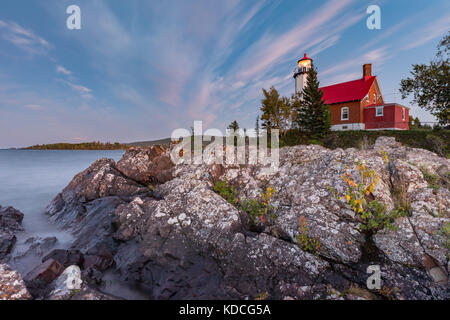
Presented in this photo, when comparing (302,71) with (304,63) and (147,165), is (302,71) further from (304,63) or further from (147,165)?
(147,165)

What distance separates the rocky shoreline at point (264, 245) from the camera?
350 cm

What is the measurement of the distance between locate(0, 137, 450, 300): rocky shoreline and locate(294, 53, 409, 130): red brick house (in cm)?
2513

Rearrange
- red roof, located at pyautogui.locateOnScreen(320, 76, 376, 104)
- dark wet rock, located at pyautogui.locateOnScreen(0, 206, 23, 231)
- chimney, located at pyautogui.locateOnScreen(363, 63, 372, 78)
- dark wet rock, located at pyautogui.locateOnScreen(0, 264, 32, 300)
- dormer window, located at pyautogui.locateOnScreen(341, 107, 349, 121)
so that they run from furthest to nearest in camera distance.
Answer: chimney, located at pyautogui.locateOnScreen(363, 63, 372, 78) < dormer window, located at pyautogui.locateOnScreen(341, 107, 349, 121) < red roof, located at pyautogui.locateOnScreen(320, 76, 376, 104) < dark wet rock, located at pyautogui.locateOnScreen(0, 206, 23, 231) < dark wet rock, located at pyautogui.locateOnScreen(0, 264, 32, 300)

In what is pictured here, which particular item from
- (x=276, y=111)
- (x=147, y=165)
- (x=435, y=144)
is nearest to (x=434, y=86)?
(x=435, y=144)

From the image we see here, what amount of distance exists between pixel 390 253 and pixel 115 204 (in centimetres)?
817

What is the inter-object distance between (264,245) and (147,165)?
6.93 m

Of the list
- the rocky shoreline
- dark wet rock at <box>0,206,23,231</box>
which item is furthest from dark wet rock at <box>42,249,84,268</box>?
dark wet rock at <box>0,206,23,231</box>

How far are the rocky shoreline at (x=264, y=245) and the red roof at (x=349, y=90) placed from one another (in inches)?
1028

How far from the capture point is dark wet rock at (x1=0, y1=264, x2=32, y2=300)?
3.23 metres

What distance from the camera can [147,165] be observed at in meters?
9.17

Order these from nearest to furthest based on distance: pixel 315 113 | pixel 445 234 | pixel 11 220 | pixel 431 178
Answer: pixel 445 234 → pixel 431 178 → pixel 11 220 → pixel 315 113

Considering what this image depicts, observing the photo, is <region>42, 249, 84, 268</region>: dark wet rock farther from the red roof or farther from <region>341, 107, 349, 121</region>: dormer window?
<region>341, 107, 349, 121</region>: dormer window

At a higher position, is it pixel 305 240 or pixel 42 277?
pixel 305 240
